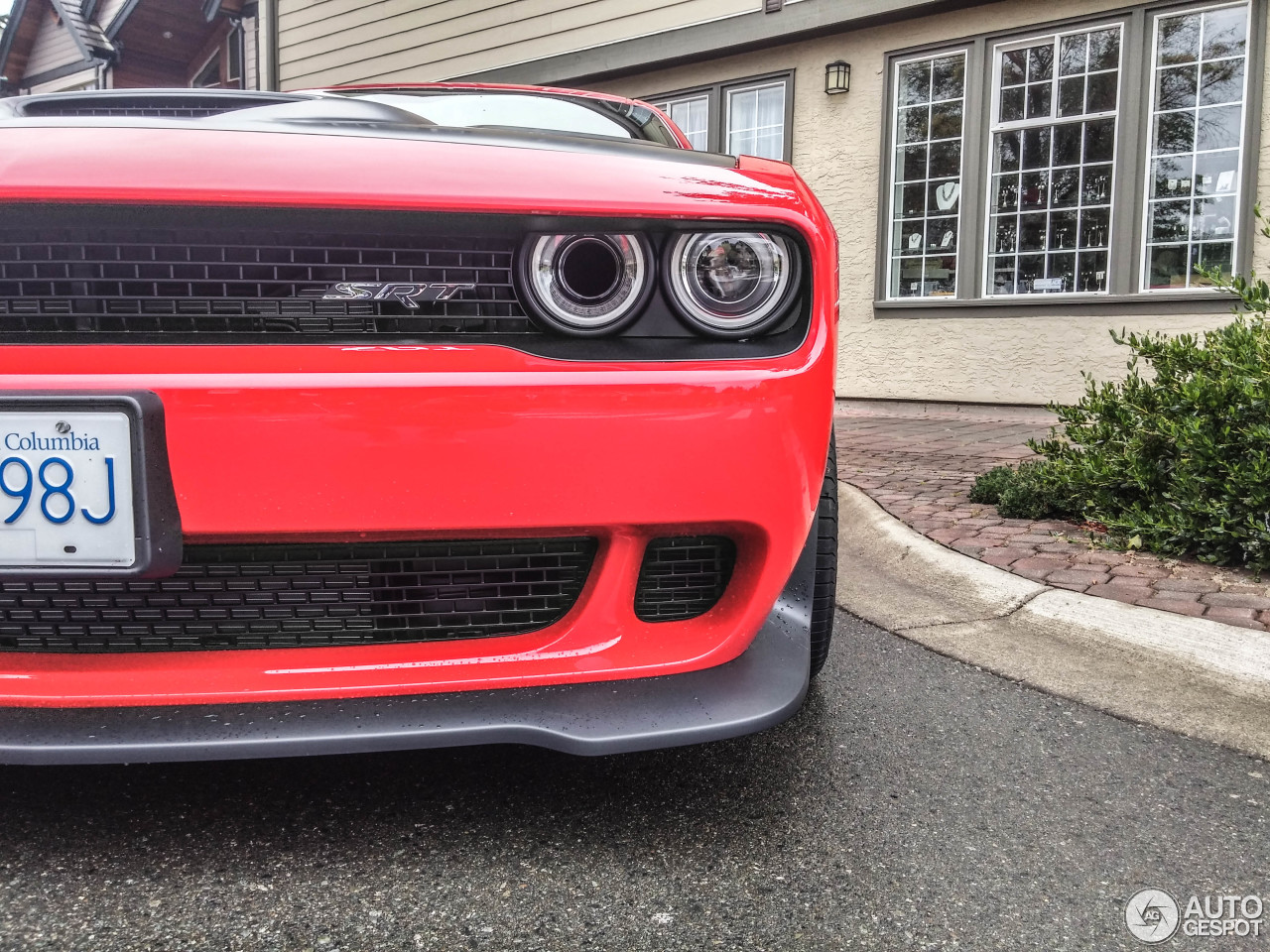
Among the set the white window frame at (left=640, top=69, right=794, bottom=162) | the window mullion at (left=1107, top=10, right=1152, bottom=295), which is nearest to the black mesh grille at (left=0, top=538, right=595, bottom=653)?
the window mullion at (left=1107, top=10, right=1152, bottom=295)

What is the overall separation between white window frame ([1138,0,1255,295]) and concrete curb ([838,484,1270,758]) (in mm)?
4411

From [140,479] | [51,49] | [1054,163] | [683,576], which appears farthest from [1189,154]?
[51,49]

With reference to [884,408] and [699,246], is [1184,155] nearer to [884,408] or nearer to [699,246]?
[884,408]

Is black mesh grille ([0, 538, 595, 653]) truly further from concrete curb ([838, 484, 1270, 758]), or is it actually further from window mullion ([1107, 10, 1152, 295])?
window mullion ([1107, 10, 1152, 295])

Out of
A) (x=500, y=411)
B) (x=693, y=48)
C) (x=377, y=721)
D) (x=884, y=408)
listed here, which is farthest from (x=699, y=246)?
(x=693, y=48)

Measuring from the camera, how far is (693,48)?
320 inches

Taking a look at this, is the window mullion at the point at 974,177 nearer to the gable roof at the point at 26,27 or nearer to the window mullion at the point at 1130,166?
the window mullion at the point at 1130,166

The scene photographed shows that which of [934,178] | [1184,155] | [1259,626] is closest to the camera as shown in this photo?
[1259,626]

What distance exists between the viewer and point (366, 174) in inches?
51.6

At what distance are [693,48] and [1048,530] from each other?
234 inches

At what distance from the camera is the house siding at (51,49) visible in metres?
16.4

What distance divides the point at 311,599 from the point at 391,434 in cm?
29

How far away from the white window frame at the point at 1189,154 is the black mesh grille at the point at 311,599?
20.1ft

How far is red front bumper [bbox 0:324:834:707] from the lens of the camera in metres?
1.28
